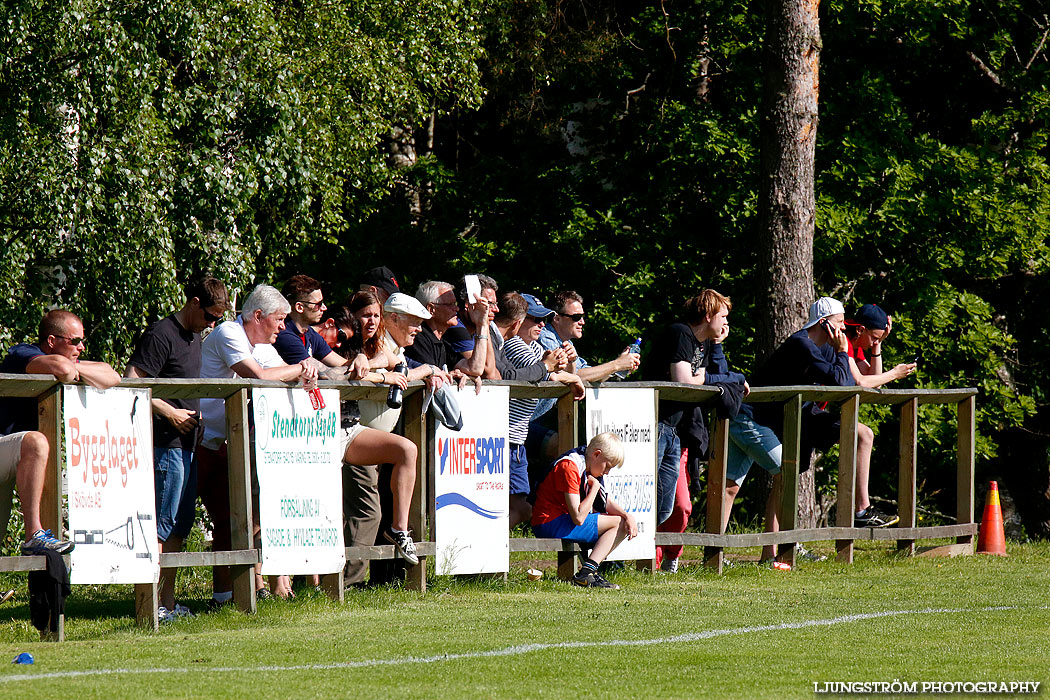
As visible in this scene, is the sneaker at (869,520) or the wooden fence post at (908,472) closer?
the sneaker at (869,520)

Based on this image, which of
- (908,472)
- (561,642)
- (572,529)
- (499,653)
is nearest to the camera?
(499,653)

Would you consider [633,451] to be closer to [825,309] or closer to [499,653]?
[825,309]

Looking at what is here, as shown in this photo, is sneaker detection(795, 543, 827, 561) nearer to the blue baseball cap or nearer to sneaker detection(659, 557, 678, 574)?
sneaker detection(659, 557, 678, 574)

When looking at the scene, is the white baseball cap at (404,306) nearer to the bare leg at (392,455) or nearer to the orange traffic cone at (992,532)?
the bare leg at (392,455)

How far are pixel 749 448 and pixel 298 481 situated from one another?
3940 mm

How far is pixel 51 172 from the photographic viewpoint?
15438 mm

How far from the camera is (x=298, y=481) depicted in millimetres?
8977

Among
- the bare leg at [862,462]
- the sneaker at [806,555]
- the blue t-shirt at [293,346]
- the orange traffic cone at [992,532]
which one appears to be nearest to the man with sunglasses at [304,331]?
the blue t-shirt at [293,346]

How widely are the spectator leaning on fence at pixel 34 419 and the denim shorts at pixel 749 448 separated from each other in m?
5.10

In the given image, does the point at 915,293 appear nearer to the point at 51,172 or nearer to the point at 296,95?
the point at 296,95

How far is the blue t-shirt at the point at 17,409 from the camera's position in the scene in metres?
8.06

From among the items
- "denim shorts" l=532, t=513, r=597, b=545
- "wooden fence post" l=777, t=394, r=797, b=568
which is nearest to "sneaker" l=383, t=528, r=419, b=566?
"denim shorts" l=532, t=513, r=597, b=545

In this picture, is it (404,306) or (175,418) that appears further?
(404,306)
